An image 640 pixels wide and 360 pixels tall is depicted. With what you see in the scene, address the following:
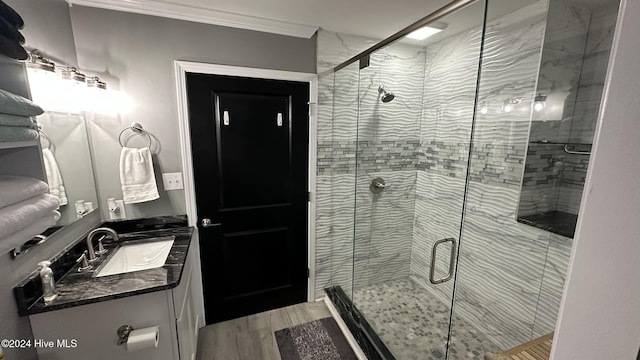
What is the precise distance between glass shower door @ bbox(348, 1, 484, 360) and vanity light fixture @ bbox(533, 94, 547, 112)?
45 centimetres

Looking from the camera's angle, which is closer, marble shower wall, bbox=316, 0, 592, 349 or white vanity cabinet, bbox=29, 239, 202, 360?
white vanity cabinet, bbox=29, 239, 202, 360

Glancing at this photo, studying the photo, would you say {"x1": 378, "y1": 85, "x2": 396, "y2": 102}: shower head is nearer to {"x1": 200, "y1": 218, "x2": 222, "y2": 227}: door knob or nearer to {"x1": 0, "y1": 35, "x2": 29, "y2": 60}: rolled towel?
Result: {"x1": 200, "y1": 218, "x2": 222, "y2": 227}: door knob

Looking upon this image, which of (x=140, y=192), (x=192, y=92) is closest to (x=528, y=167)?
(x=192, y=92)

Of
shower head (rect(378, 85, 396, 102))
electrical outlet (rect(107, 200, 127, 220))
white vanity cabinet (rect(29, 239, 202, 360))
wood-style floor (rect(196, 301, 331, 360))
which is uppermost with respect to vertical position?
shower head (rect(378, 85, 396, 102))

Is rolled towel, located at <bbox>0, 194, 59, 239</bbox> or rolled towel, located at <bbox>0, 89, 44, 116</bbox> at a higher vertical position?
rolled towel, located at <bbox>0, 89, 44, 116</bbox>

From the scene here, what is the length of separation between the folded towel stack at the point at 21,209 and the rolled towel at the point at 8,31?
1.69 ft

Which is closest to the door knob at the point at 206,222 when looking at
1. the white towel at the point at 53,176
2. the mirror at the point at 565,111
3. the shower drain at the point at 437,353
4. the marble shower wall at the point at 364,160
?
the white towel at the point at 53,176

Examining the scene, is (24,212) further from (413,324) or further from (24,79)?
(413,324)

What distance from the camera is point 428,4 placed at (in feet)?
5.37

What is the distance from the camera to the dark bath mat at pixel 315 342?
72.5 inches

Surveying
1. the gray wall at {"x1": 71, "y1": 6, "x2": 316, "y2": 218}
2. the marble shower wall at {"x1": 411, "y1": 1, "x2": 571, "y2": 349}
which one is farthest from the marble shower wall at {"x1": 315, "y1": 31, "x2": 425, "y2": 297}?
the gray wall at {"x1": 71, "y1": 6, "x2": 316, "y2": 218}

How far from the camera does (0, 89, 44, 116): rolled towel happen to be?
840 millimetres

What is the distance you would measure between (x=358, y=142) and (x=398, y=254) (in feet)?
4.16

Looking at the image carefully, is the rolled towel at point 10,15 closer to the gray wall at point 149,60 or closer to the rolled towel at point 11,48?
the rolled towel at point 11,48
